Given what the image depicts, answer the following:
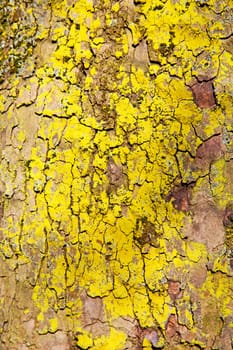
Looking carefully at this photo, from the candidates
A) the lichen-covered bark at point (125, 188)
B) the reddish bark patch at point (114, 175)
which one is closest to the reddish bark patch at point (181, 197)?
the lichen-covered bark at point (125, 188)

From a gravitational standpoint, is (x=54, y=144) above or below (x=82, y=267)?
above

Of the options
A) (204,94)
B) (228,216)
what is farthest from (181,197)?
(204,94)

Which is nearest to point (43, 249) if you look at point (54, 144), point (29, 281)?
point (29, 281)

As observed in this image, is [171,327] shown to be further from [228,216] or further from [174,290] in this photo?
[228,216]

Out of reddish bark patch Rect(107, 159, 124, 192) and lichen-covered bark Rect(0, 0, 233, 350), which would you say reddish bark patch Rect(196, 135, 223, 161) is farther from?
reddish bark patch Rect(107, 159, 124, 192)

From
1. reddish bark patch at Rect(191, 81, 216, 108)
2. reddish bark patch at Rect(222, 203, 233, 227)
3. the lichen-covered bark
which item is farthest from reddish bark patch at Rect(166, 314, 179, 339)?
reddish bark patch at Rect(191, 81, 216, 108)

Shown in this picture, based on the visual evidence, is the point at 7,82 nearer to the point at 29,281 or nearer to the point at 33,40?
the point at 33,40

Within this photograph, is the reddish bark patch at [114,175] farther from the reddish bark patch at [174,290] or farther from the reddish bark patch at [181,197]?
the reddish bark patch at [174,290]
